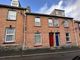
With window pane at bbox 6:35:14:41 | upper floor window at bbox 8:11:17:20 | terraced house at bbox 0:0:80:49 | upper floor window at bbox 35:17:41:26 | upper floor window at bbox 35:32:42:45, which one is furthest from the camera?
upper floor window at bbox 35:17:41:26

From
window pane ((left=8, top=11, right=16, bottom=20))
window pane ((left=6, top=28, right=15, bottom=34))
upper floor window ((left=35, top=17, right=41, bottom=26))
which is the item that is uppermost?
window pane ((left=8, top=11, right=16, bottom=20))

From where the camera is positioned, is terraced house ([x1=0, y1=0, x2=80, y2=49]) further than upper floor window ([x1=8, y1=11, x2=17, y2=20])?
No

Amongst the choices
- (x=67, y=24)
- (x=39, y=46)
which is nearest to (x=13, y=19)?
(x=39, y=46)

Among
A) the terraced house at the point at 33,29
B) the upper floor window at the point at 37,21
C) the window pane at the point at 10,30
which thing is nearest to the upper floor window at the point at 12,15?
the terraced house at the point at 33,29

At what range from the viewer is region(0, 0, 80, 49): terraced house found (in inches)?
624

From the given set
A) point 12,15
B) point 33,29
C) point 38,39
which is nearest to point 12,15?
point 12,15

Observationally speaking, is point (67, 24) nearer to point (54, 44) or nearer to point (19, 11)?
point (54, 44)

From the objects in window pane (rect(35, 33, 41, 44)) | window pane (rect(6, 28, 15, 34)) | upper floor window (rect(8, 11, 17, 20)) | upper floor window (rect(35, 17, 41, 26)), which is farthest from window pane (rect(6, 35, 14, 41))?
upper floor window (rect(35, 17, 41, 26))

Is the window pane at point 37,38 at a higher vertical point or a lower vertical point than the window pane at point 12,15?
lower

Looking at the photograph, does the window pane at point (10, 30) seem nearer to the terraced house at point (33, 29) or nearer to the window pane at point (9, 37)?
the terraced house at point (33, 29)

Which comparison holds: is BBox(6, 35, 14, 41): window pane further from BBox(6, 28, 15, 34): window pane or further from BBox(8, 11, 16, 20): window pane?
BBox(8, 11, 16, 20): window pane

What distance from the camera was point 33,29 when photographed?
57.9ft

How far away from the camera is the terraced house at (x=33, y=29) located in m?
15.9

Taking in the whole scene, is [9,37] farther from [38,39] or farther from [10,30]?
[38,39]
